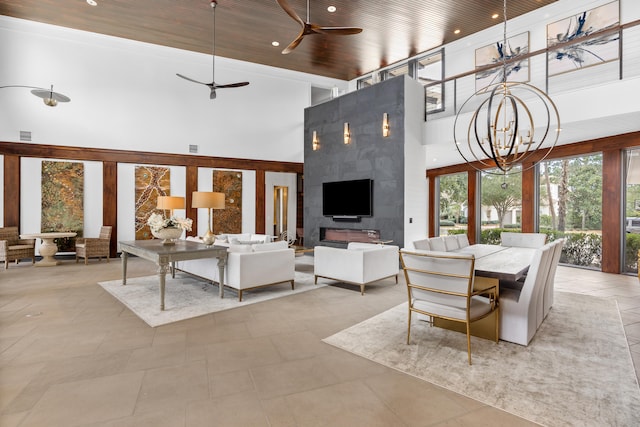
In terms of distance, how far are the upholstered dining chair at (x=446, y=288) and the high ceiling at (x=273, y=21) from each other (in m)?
5.68

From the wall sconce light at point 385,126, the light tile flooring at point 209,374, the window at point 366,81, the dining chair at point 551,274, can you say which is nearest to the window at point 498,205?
the wall sconce light at point 385,126

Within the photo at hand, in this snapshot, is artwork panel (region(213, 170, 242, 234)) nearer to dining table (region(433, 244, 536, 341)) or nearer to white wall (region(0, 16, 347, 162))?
white wall (region(0, 16, 347, 162))

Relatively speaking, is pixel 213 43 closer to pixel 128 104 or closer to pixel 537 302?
pixel 128 104

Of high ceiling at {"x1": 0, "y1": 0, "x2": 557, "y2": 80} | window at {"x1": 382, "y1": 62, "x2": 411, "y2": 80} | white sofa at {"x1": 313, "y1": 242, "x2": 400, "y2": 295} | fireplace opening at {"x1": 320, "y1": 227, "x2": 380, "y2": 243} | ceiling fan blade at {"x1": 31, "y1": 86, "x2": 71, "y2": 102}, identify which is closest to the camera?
white sofa at {"x1": 313, "y1": 242, "x2": 400, "y2": 295}

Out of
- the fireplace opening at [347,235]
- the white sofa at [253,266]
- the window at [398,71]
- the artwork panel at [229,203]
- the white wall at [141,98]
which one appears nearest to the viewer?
the white sofa at [253,266]

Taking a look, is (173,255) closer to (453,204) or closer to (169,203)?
(169,203)

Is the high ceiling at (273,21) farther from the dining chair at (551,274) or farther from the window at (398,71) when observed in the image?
the dining chair at (551,274)

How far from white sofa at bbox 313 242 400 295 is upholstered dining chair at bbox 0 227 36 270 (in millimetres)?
6229

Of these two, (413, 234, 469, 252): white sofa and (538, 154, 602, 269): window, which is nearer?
(413, 234, 469, 252): white sofa

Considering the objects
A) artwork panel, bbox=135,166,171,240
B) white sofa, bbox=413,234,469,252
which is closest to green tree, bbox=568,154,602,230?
white sofa, bbox=413,234,469,252

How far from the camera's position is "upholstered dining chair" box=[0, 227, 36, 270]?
6.63 metres

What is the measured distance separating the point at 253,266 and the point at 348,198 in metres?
3.85

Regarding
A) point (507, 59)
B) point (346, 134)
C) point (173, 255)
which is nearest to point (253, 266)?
point (173, 255)

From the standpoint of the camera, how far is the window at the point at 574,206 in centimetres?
686
